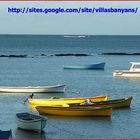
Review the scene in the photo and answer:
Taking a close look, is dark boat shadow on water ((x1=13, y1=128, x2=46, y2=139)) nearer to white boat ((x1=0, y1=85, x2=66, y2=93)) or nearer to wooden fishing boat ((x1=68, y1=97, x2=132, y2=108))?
wooden fishing boat ((x1=68, y1=97, x2=132, y2=108))

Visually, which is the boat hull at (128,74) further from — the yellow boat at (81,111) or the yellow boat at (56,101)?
the yellow boat at (81,111)

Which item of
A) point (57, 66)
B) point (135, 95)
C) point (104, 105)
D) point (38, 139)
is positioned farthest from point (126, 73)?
point (38, 139)

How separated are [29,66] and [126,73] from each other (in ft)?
102

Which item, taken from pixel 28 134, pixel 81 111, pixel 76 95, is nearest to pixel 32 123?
pixel 28 134

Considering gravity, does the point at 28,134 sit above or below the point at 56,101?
below

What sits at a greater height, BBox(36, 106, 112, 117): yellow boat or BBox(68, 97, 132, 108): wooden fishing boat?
BBox(68, 97, 132, 108): wooden fishing boat

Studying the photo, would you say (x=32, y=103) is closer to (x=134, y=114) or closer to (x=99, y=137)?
(x=134, y=114)

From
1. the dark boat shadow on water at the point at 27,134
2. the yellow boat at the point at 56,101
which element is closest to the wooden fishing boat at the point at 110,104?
the yellow boat at the point at 56,101

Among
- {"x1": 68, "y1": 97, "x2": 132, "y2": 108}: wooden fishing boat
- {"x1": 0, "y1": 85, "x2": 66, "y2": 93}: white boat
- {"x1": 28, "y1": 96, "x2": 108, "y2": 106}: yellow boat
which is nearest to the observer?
{"x1": 68, "y1": 97, "x2": 132, "y2": 108}: wooden fishing boat

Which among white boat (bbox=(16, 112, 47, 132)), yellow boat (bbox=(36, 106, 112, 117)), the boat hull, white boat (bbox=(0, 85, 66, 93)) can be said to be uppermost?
the boat hull

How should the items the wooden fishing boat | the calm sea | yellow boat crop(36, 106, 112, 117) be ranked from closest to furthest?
the calm sea
yellow boat crop(36, 106, 112, 117)
the wooden fishing boat

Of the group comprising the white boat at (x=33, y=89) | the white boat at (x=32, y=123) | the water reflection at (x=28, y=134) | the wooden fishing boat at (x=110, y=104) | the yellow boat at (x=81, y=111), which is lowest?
the water reflection at (x=28, y=134)

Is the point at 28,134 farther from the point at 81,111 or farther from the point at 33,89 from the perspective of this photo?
the point at 33,89

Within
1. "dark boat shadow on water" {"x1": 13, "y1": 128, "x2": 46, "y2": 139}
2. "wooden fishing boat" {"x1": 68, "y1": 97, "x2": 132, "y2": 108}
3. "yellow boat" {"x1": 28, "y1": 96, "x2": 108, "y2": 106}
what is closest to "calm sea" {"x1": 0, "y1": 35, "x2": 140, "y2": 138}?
"dark boat shadow on water" {"x1": 13, "y1": 128, "x2": 46, "y2": 139}
